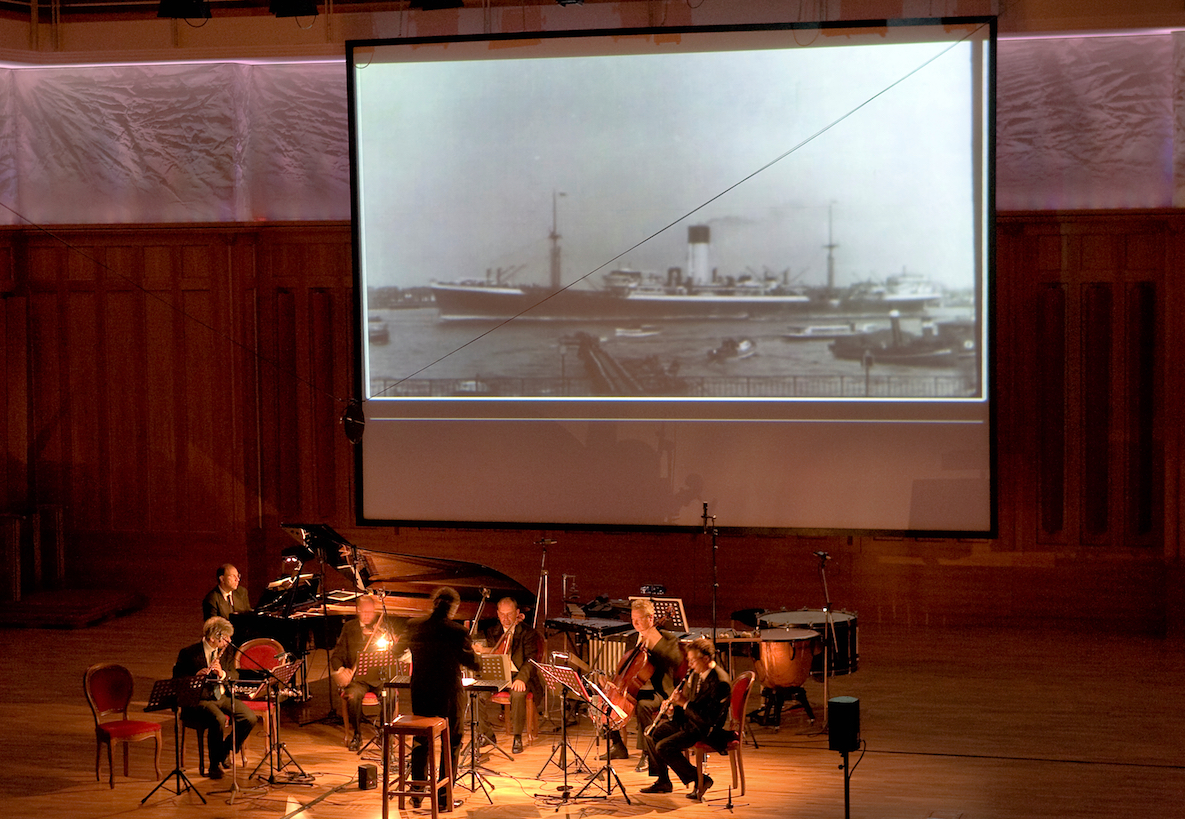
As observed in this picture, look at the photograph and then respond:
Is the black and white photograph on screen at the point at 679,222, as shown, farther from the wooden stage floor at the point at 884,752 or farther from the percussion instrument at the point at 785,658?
the percussion instrument at the point at 785,658

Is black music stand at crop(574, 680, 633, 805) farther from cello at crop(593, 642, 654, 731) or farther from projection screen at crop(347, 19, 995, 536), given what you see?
projection screen at crop(347, 19, 995, 536)

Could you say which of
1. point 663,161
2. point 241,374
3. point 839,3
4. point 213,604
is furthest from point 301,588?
point 839,3

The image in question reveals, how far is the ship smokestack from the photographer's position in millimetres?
9492

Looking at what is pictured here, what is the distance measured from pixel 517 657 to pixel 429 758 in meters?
1.41

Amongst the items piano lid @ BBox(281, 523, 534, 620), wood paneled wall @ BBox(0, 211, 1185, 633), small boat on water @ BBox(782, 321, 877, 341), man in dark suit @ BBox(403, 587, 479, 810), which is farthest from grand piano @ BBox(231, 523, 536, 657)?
small boat on water @ BBox(782, 321, 877, 341)

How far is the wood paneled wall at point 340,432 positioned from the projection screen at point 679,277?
3.71ft

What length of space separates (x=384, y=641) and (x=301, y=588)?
6.51ft

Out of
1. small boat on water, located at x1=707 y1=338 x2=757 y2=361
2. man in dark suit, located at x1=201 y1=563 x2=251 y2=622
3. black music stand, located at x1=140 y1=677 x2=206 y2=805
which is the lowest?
black music stand, located at x1=140 y1=677 x2=206 y2=805

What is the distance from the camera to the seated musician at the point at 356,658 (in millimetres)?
7457

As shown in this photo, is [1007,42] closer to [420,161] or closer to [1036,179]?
[1036,179]

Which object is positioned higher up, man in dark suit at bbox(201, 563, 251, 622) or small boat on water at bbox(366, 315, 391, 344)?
small boat on water at bbox(366, 315, 391, 344)

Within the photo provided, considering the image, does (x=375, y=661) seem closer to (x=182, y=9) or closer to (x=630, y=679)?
(x=630, y=679)

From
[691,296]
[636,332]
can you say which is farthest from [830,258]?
[636,332]

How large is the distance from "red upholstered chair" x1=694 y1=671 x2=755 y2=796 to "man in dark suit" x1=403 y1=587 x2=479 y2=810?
128cm
